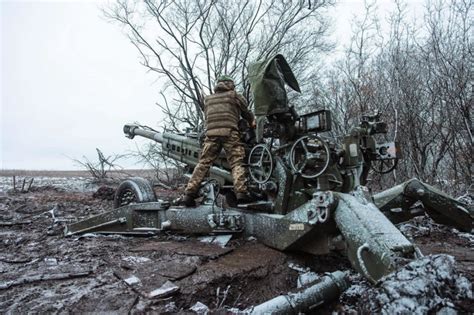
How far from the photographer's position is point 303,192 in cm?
437

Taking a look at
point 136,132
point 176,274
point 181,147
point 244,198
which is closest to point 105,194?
point 136,132

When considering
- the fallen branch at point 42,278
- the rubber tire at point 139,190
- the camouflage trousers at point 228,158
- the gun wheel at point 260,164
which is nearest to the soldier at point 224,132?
the camouflage trousers at point 228,158

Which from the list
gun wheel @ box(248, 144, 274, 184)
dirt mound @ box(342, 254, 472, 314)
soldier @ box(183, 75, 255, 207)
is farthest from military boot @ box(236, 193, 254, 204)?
dirt mound @ box(342, 254, 472, 314)

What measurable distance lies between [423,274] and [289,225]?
65.2 inches

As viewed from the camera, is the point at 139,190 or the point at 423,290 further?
the point at 139,190

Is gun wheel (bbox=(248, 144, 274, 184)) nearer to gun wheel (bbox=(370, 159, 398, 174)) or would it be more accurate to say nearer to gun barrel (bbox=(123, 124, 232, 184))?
gun barrel (bbox=(123, 124, 232, 184))

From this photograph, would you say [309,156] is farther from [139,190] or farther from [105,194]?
[105,194]

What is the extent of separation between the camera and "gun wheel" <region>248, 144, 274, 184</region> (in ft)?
14.6

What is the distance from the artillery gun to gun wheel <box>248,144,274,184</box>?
1cm

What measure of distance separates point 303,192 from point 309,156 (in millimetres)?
505

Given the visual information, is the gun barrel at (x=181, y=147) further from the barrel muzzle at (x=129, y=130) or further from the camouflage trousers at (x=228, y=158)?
the barrel muzzle at (x=129, y=130)

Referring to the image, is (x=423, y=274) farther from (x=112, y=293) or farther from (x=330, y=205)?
(x=112, y=293)

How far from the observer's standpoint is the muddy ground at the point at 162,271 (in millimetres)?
3088

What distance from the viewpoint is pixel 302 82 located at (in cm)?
1636
